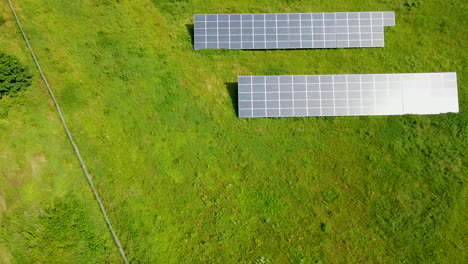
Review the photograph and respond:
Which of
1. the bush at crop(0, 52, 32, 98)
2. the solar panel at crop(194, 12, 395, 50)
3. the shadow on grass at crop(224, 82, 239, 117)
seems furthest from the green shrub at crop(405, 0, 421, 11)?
the bush at crop(0, 52, 32, 98)

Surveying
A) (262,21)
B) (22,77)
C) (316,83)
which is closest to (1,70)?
(22,77)

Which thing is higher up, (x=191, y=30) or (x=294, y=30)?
(x=191, y=30)

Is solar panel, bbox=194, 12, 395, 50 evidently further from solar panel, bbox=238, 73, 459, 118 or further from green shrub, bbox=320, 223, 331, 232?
green shrub, bbox=320, 223, 331, 232

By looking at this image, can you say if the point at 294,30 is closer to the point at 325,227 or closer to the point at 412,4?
the point at 412,4

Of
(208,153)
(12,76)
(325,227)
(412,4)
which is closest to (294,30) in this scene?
(412,4)

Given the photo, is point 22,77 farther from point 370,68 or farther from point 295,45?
point 370,68

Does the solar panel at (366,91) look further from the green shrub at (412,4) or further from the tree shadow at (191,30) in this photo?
the green shrub at (412,4)
